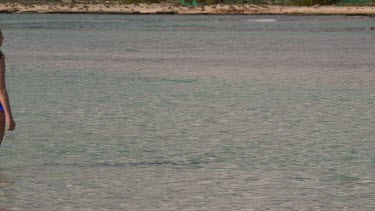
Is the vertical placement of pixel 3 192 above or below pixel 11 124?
below

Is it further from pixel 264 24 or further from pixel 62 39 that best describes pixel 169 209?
pixel 264 24

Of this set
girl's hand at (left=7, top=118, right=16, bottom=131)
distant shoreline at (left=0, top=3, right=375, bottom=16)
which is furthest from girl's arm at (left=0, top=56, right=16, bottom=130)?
distant shoreline at (left=0, top=3, right=375, bottom=16)

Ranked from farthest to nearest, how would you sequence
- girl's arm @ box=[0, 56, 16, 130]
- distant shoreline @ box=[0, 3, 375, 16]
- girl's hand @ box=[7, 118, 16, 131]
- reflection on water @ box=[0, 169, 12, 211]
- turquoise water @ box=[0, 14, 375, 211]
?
distant shoreline @ box=[0, 3, 375, 16]
turquoise water @ box=[0, 14, 375, 211]
girl's hand @ box=[7, 118, 16, 131]
girl's arm @ box=[0, 56, 16, 130]
reflection on water @ box=[0, 169, 12, 211]

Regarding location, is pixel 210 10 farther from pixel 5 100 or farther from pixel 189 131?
pixel 5 100

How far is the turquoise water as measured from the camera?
756 cm

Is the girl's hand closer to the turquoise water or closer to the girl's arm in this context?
the girl's arm

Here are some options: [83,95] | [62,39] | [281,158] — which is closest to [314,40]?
[62,39]

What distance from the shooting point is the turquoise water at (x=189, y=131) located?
7559 millimetres

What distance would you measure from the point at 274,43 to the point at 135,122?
48.7 ft

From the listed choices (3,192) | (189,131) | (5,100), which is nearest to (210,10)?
(189,131)

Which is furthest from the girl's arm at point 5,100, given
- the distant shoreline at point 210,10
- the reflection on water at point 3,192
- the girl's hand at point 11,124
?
the distant shoreline at point 210,10

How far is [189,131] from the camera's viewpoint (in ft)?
34.9

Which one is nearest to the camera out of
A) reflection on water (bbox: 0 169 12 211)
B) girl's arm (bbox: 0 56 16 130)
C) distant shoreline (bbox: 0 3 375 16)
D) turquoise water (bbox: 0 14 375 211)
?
reflection on water (bbox: 0 169 12 211)

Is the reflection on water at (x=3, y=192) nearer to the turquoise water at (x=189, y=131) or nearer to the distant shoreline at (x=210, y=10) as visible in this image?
the turquoise water at (x=189, y=131)
